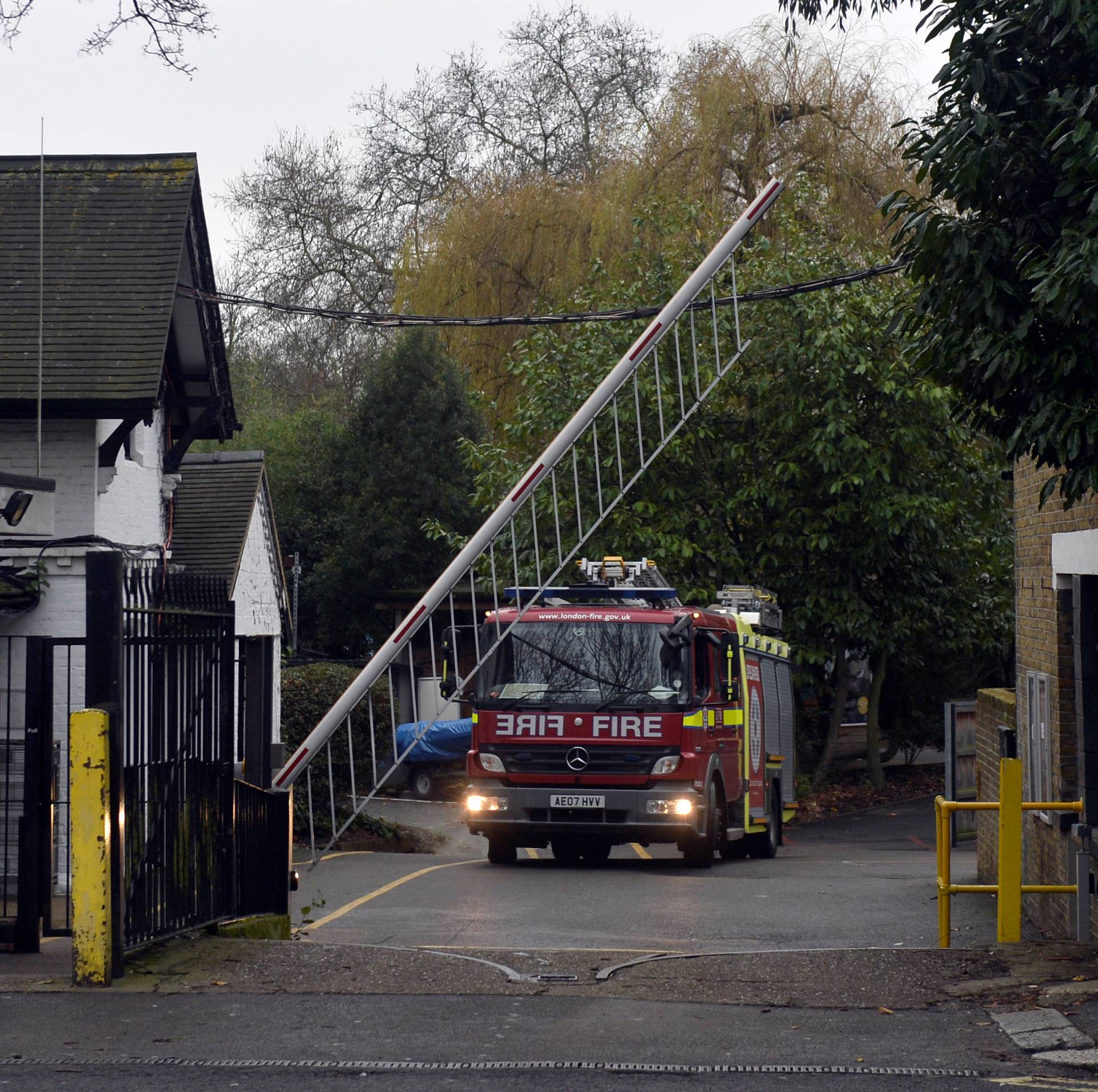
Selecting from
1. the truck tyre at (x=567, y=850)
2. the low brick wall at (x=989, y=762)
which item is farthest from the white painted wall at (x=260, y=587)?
the low brick wall at (x=989, y=762)

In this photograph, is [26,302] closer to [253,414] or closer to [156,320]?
[156,320]

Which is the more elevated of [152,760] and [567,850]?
[152,760]

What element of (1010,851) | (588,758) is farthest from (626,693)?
(1010,851)

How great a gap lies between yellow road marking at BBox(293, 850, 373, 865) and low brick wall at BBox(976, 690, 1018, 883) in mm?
6994

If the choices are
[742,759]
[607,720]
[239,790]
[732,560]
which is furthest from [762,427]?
[239,790]

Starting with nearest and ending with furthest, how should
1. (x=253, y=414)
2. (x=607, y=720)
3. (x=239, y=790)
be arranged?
1. (x=239, y=790)
2. (x=607, y=720)
3. (x=253, y=414)

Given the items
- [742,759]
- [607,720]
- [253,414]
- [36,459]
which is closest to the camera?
[36,459]

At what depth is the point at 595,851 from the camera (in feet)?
60.7

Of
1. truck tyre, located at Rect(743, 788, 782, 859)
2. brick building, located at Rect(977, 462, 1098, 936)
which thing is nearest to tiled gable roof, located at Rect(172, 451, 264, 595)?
truck tyre, located at Rect(743, 788, 782, 859)

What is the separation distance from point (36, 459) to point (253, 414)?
113 ft

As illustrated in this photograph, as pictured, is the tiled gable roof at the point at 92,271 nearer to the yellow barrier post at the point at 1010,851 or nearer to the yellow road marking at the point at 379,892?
the yellow road marking at the point at 379,892

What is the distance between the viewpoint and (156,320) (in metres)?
15.4

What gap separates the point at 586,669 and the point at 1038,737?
216 inches

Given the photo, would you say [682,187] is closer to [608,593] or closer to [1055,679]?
[608,593]
